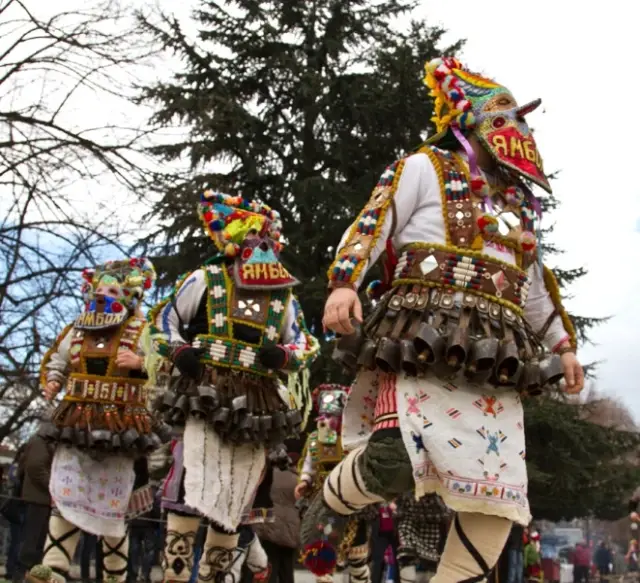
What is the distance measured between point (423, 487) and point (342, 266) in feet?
2.85

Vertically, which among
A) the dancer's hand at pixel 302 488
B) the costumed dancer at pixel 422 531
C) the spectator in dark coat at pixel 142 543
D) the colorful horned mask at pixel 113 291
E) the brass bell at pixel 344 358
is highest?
the colorful horned mask at pixel 113 291

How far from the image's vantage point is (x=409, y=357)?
3486 millimetres

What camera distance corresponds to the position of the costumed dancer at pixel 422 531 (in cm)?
781

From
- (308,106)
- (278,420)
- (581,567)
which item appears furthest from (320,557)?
(581,567)

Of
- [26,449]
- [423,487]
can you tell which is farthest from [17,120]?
[423,487]

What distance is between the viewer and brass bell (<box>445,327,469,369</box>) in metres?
3.46

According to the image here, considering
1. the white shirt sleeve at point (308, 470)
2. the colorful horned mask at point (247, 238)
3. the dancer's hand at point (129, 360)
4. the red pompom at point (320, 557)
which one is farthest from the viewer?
the white shirt sleeve at point (308, 470)

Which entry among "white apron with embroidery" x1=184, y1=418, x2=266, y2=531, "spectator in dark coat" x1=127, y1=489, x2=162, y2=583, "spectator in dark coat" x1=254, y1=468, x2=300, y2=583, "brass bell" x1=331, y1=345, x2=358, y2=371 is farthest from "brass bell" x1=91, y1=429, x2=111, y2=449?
"spectator in dark coat" x1=127, y1=489, x2=162, y2=583

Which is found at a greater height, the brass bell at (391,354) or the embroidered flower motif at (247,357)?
the embroidered flower motif at (247,357)

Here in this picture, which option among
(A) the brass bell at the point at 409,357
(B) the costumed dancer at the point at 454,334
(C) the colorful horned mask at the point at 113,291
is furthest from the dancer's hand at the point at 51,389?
(A) the brass bell at the point at 409,357

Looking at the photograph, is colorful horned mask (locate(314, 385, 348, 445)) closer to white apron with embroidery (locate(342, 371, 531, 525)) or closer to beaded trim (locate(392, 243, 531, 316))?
beaded trim (locate(392, 243, 531, 316))

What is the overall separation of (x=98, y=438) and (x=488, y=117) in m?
3.62

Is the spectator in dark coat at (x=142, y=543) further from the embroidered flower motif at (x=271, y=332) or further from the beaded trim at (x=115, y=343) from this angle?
the embroidered flower motif at (x=271, y=332)

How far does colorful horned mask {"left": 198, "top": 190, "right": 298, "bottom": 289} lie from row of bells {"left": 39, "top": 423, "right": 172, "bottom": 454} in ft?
4.84
